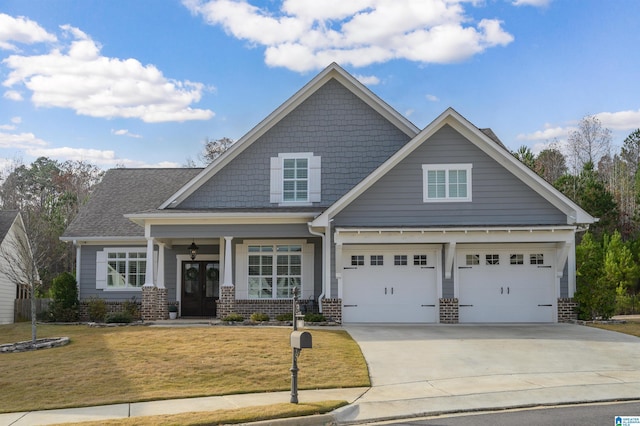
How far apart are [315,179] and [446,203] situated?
15.7ft

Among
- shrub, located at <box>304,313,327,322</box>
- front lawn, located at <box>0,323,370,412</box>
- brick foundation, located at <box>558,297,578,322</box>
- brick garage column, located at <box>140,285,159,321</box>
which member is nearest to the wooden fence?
brick garage column, located at <box>140,285,159,321</box>

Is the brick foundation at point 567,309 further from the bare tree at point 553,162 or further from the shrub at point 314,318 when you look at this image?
the bare tree at point 553,162

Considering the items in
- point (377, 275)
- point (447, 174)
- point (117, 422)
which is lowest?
point (117, 422)

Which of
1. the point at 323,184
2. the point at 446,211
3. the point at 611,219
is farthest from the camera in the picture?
the point at 611,219

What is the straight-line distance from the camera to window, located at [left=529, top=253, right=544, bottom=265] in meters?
22.1

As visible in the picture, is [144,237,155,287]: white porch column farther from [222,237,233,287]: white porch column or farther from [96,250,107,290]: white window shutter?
[96,250,107,290]: white window shutter

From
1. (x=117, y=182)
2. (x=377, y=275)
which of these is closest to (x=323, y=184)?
Answer: (x=377, y=275)

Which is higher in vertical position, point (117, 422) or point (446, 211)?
point (446, 211)

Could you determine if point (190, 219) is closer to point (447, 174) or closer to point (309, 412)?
point (447, 174)

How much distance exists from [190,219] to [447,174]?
839 centimetres

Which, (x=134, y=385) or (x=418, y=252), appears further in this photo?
(x=418, y=252)

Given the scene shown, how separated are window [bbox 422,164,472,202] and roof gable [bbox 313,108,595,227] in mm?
842

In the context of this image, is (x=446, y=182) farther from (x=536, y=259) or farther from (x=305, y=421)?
(x=305, y=421)

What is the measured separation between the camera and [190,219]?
892 inches
